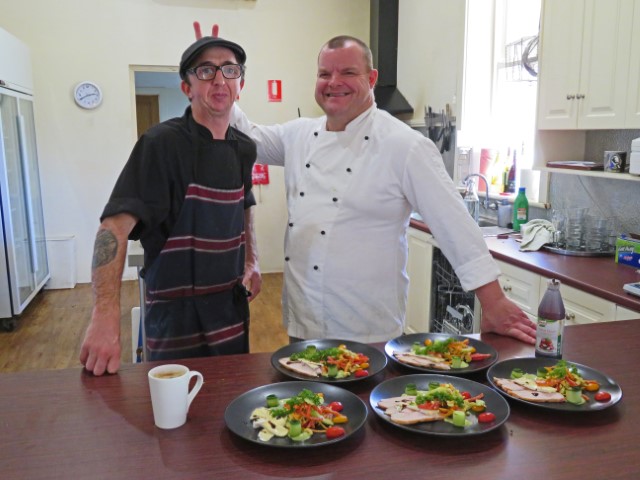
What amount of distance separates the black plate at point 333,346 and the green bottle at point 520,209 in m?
2.22

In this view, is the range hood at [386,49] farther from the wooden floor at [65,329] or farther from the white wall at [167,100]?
the white wall at [167,100]

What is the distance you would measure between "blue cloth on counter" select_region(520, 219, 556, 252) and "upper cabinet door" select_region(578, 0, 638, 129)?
55cm

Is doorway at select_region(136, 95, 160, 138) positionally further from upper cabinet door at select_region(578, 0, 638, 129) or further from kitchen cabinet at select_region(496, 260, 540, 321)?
upper cabinet door at select_region(578, 0, 638, 129)

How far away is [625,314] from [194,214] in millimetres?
1502

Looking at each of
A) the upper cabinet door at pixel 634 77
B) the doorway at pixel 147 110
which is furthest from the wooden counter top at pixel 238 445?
the doorway at pixel 147 110

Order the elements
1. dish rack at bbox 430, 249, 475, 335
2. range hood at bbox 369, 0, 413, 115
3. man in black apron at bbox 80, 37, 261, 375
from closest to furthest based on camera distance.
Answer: man in black apron at bbox 80, 37, 261, 375, dish rack at bbox 430, 249, 475, 335, range hood at bbox 369, 0, 413, 115

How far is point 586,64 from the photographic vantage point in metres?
2.51

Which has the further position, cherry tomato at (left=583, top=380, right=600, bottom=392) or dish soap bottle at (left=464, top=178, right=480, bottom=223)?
dish soap bottle at (left=464, top=178, right=480, bottom=223)

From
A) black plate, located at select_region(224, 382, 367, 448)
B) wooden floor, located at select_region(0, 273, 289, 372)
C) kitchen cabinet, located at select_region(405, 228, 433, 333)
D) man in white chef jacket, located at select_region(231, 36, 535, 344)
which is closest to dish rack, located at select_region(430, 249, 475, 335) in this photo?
kitchen cabinet, located at select_region(405, 228, 433, 333)

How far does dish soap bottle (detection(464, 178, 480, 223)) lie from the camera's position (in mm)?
3608

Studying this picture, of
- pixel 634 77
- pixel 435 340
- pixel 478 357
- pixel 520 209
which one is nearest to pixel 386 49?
pixel 520 209

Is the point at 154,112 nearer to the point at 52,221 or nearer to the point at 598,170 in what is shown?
the point at 52,221

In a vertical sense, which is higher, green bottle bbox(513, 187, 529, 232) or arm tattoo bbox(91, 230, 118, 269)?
arm tattoo bbox(91, 230, 118, 269)

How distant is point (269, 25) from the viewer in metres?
5.49
